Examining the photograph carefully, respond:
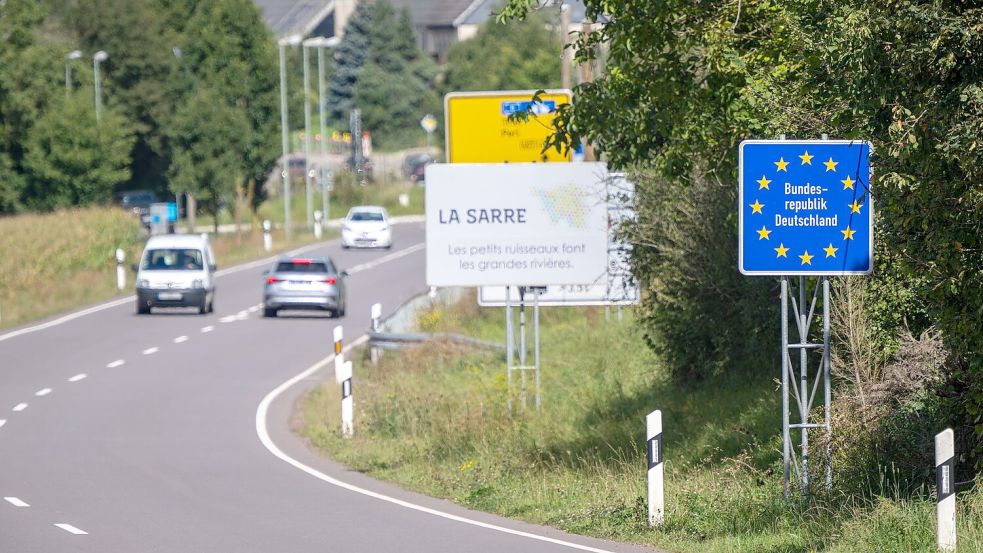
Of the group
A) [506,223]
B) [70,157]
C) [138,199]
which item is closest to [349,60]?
[138,199]

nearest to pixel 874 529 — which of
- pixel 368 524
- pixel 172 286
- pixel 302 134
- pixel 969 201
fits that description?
pixel 969 201

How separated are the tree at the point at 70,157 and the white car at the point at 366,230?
1097 cm

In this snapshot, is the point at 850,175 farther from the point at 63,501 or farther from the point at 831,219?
the point at 63,501

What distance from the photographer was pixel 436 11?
153 meters

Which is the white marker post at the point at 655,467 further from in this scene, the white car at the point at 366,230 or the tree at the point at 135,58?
the tree at the point at 135,58

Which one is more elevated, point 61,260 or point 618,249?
point 618,249

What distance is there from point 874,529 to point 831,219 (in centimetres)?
247

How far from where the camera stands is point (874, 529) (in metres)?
10.4

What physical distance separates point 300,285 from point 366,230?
2430 cm

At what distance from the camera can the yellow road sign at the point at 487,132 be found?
2238 centimetres

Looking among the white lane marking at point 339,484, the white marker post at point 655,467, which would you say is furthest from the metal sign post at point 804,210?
the white lane marking at point 339,484

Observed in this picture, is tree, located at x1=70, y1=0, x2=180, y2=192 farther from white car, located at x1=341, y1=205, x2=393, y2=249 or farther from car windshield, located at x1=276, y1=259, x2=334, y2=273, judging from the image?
car windshield, located at x1=276, y1=259, x2=334, y2=273

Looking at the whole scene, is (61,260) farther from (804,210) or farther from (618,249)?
(804,210)

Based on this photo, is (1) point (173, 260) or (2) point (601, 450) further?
(1) point (173, 260)
